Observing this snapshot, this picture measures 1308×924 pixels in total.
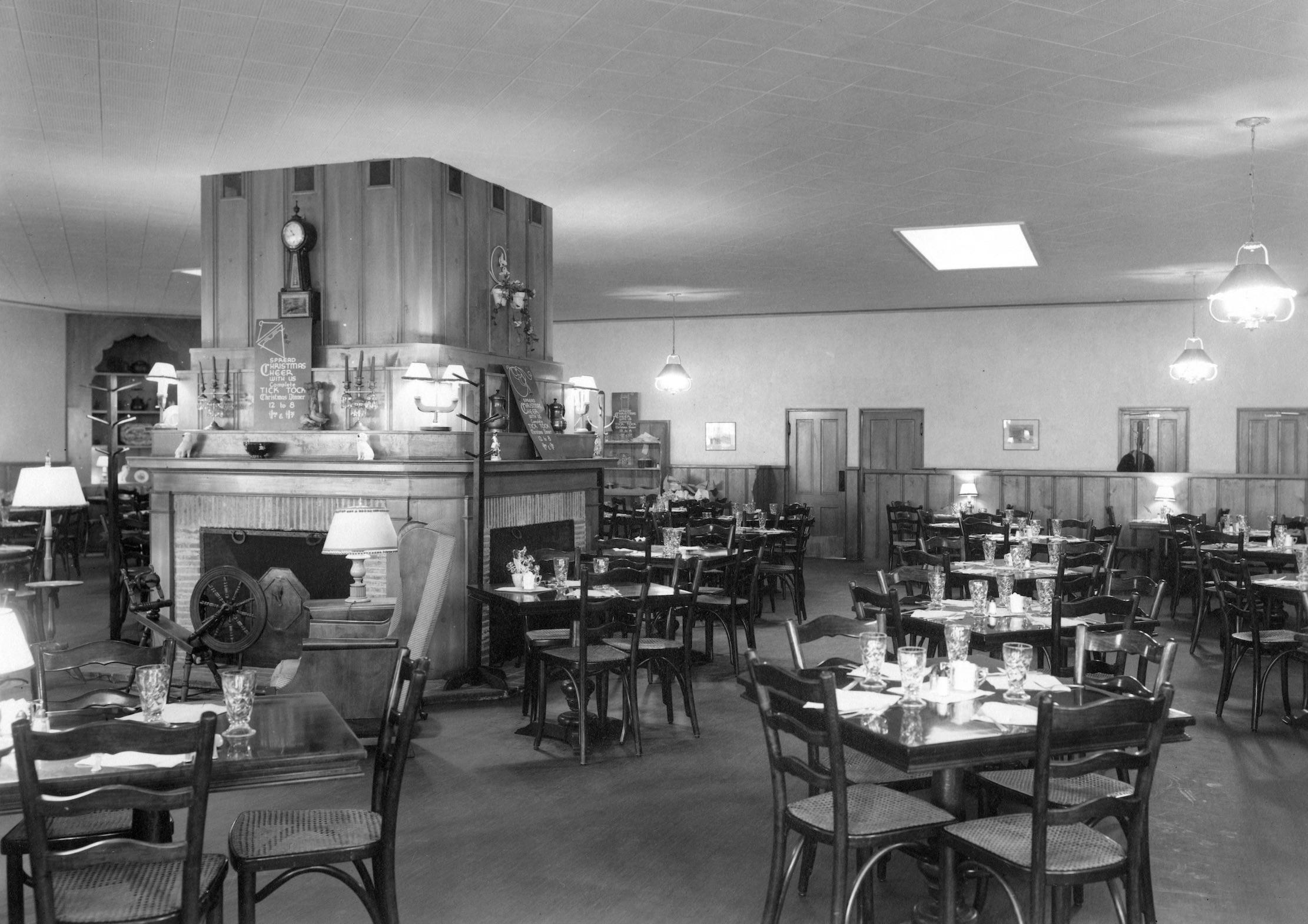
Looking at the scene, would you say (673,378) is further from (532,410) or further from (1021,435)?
(532,410)

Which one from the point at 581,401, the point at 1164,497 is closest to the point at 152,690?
the point at 581,401

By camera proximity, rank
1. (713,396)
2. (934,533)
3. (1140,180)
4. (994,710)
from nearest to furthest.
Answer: (994,710), (1140,180), (934,533), (713,396)

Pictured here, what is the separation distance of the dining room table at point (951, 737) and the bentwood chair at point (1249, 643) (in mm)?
3108

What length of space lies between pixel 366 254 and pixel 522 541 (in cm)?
241

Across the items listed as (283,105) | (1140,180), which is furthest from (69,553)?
(1140,180)

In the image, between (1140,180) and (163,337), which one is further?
(163,337)

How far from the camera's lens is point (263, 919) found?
379cm

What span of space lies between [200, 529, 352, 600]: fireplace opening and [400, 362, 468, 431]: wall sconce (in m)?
1.12

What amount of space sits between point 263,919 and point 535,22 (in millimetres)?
4077

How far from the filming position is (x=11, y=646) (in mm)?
2947

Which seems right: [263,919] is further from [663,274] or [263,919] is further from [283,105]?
[663,274]

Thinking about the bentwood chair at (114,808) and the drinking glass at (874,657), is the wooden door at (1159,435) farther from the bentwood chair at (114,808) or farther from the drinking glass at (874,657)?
the bentwood chair at (114,808)

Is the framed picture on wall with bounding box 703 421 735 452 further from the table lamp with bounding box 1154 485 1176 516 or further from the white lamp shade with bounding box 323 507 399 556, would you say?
the white lamp shade with bounding box 323 507 399 556

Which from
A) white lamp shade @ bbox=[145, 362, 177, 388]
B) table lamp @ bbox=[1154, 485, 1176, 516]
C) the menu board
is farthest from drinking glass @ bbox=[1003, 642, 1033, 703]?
table lamp @ bbox=[1154, 485, 1176, 516]
